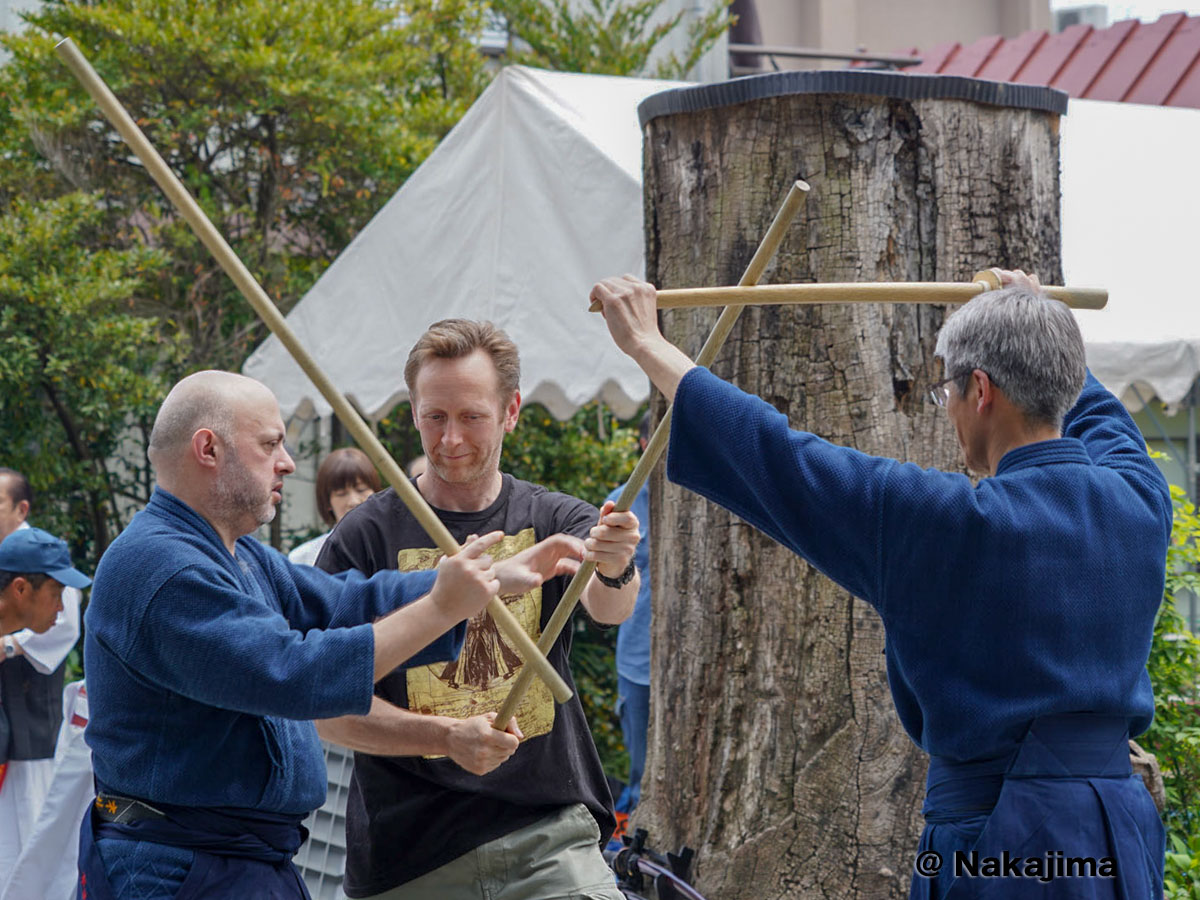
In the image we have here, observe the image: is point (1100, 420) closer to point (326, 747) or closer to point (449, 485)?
point (449, 485)

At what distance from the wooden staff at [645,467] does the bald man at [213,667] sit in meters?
0.17

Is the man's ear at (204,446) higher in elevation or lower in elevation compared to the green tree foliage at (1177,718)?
higher

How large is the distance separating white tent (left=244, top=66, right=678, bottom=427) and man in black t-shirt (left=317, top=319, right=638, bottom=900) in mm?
2480

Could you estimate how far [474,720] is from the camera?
262 centimetres

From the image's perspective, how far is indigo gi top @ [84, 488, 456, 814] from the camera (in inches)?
88.4

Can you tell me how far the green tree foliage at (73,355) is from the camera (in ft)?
26.6

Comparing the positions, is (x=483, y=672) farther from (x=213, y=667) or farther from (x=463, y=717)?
(x=213, y=667)

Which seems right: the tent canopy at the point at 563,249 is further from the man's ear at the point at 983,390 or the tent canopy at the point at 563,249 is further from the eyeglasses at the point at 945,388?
the man's ear at the point at 983,390

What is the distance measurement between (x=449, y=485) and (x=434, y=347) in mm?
298

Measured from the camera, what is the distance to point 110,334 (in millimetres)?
8078

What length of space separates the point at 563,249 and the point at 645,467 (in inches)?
124

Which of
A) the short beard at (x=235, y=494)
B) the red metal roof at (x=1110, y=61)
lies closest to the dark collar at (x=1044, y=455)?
the short beard at (x=235, y=494)

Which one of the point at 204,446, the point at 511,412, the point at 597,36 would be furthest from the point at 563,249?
the point at 597,36

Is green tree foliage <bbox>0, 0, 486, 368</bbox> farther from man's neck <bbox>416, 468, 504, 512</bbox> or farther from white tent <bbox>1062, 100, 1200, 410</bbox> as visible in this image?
man's neck <bbox>416, 468, 504, 512</bbox>
